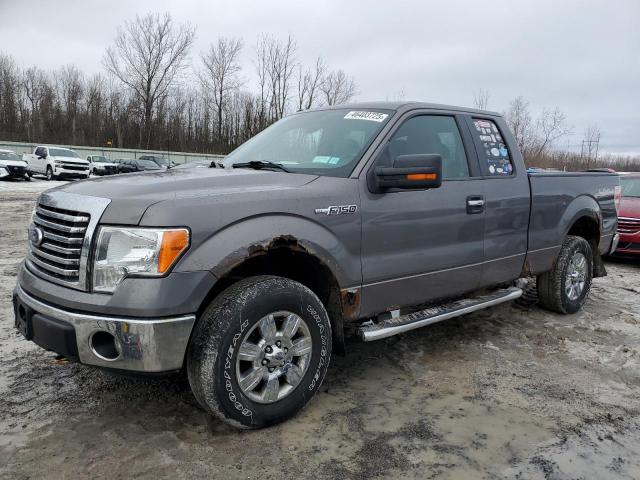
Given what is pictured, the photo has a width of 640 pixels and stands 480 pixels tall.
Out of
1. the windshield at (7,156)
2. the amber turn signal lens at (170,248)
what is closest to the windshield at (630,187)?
the amber turn signal lens at (170,248)

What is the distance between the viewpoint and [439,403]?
3150mm

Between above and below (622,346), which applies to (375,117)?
above

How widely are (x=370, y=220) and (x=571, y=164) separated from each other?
4698 centimetres

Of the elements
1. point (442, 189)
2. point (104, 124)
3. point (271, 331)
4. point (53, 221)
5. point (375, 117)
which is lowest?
point (271, 331)

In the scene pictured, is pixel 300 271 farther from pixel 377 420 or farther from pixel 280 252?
pixel 377 420

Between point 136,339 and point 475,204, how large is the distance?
8.44ft

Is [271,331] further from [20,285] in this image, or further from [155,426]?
[20,285]

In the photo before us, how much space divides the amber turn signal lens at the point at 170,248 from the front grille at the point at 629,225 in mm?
7818

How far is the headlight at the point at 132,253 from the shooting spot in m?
2.36

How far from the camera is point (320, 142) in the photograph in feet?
11.6

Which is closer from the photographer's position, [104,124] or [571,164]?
[571,164]

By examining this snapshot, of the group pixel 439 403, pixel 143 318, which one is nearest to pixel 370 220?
pixel 439 403

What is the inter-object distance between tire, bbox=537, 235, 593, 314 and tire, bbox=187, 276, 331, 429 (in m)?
2.97

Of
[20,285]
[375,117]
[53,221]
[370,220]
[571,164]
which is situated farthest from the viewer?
[571,164]
